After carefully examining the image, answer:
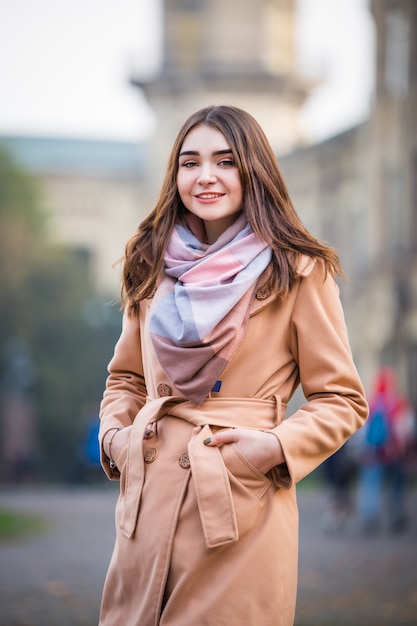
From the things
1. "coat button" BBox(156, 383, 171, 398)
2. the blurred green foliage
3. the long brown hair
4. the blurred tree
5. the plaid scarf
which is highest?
the long brown hair

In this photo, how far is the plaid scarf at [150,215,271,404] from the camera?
3.42m

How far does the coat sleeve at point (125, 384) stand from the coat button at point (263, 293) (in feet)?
1.65

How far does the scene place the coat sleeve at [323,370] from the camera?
3525 mm

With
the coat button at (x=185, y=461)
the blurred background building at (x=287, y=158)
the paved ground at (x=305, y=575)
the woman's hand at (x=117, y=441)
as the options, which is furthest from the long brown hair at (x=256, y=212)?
the blurred background building at (x=287, y=158)

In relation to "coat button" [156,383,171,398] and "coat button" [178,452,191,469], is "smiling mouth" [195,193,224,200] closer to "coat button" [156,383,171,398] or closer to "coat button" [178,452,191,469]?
"coat button" [156,383,171,398]

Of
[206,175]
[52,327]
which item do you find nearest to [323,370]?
[206,175]

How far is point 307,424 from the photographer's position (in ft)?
11.4

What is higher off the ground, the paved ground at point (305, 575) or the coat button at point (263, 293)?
the coat button at point (263, 293)

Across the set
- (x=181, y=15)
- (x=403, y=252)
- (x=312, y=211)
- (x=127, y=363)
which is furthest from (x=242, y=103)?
(x=127, y=363)

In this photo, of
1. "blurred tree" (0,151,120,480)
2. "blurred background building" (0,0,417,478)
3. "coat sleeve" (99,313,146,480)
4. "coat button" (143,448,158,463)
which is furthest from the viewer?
"blurred tree" (0,151,120,480)

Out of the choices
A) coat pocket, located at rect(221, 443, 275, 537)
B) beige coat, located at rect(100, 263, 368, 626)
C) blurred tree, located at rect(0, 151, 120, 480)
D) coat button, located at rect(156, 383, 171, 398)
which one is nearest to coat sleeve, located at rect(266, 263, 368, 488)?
beige coat, located at rect(100, 263, 368, 626)

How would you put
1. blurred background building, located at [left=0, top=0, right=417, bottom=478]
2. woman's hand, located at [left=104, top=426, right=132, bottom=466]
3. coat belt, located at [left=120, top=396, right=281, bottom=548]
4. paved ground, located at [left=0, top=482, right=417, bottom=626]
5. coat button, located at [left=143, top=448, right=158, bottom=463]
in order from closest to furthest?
1. coat belt, located at [left=120, top=396, right=281, bottom=548]
2. coat button, located at [left=143, top=448, right=158, bottom=463]
3. woman's hand, located at [left=104, top=426, right=132, bottom=466]
4. paved ground, located at [left=0, top=482, right=417, bottom=626]
5. blurred background building, located at [left=0, top=0, right=417, bottom=478]

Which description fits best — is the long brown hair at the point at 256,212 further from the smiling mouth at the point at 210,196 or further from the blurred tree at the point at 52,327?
the blurred tree at the point at 52,327

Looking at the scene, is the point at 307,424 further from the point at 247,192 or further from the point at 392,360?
the point at 392,360
